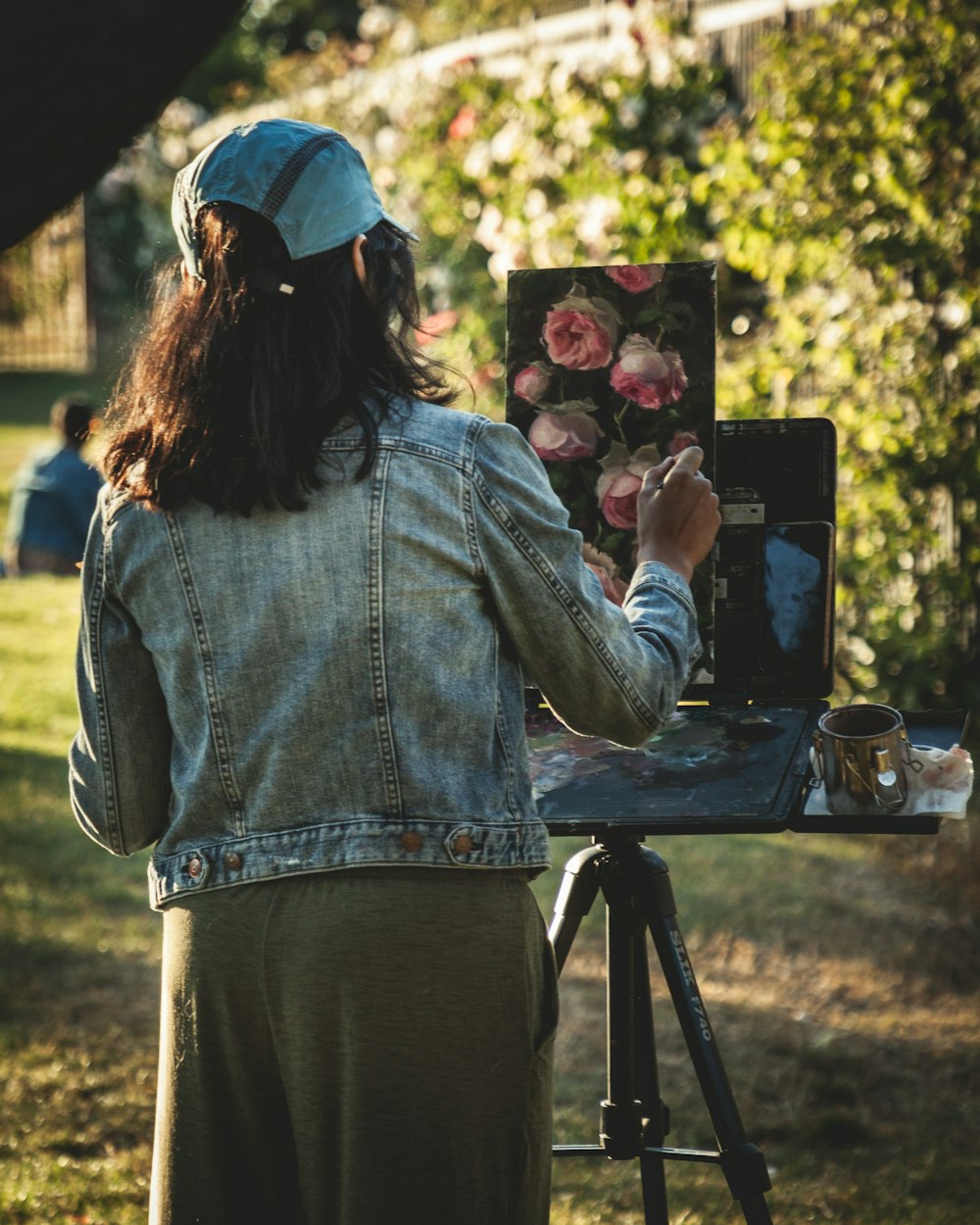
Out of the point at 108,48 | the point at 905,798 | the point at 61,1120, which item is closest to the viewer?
the point at 108,48

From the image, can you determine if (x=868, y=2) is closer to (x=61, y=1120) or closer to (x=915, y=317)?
(x=915, y=317)

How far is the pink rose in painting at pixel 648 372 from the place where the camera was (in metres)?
2.27

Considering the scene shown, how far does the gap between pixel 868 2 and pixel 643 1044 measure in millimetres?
3485

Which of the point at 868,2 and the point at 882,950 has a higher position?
the point at 868,2

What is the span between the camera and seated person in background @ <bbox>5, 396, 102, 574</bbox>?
8.53 meters

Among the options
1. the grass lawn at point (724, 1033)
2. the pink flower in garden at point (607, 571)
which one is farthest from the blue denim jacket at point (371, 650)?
the grass lawn at point (724, 1033)

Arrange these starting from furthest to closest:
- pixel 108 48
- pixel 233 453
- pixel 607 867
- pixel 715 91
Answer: pixel 715 91 < pixel 607 867 < pixel 233 453 < pixel 108 48

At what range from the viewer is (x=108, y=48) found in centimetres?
100

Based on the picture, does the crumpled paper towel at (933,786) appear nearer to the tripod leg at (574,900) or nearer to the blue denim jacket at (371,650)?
the tripod leg at (574,900)

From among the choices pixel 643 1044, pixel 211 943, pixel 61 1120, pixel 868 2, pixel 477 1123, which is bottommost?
pixel 61 1120

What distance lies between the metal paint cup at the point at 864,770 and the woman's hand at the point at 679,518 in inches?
13.9

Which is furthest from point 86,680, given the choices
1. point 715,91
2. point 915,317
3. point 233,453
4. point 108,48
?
point 715,91

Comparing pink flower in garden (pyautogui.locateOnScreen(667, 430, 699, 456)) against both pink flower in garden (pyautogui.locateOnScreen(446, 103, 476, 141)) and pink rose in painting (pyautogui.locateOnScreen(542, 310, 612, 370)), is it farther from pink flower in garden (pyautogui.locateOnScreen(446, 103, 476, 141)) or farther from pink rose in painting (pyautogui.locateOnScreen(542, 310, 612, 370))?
pink flower in garden (pyautogui.locateOnScreen(446, 103, 476, 141))

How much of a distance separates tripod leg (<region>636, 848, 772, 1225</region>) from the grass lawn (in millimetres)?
1016
